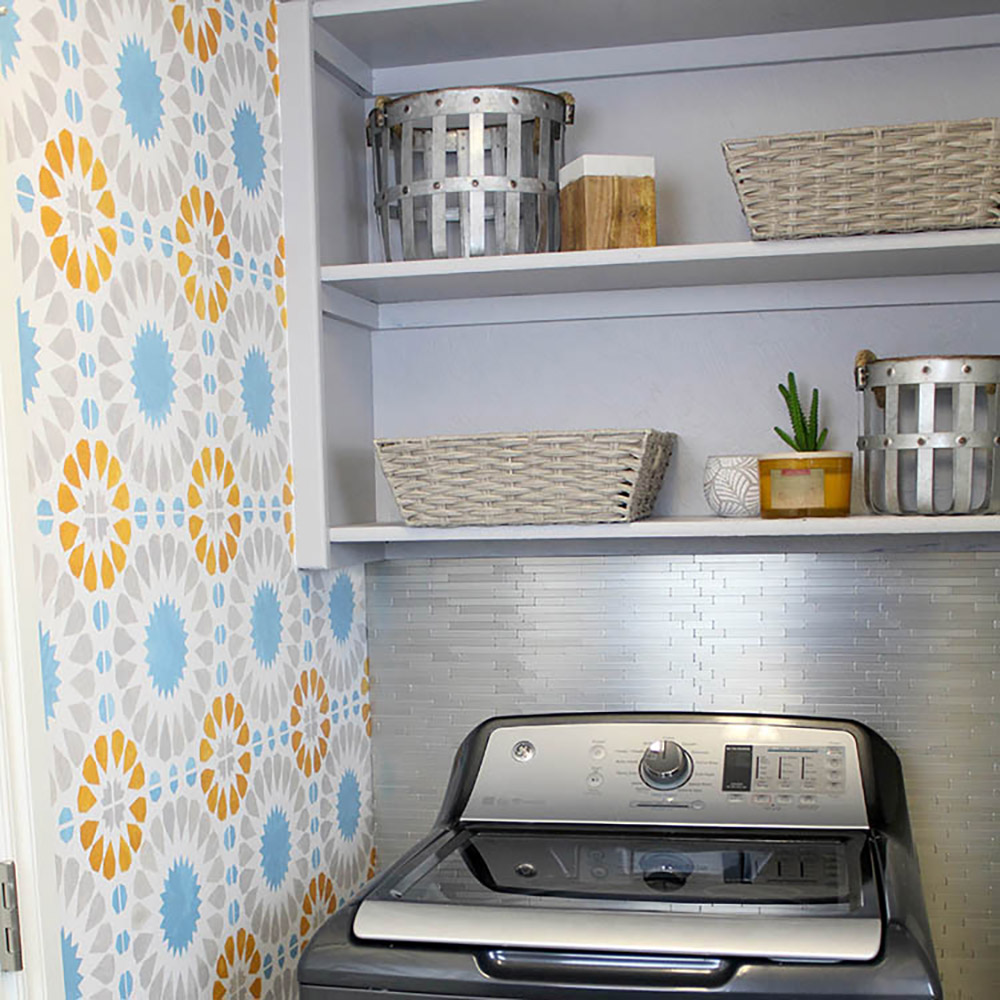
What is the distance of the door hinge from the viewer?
3.54 ft

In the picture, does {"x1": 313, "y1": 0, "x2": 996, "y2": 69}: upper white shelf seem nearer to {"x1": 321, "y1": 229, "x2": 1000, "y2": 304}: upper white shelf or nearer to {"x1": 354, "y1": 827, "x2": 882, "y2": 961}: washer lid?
{"x1": 321, "y1": 229, "x2": 1000, "y2": 304}: upper white shelf

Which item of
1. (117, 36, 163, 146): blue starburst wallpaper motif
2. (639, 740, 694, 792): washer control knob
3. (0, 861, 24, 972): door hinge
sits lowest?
(639, 740, 694, 792): washer control knob

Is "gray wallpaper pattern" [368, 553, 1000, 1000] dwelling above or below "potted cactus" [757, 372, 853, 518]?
below

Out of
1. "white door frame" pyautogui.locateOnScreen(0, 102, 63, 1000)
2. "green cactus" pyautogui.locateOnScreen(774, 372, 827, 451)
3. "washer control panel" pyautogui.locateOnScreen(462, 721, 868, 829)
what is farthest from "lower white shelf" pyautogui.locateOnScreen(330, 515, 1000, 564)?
"white door frame" pyautogui.locateOnScreen(0, 102, 63, 1000)

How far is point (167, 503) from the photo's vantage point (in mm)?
1349

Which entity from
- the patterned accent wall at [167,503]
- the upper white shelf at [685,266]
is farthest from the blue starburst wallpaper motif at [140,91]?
the upper white shelf at [685,266]

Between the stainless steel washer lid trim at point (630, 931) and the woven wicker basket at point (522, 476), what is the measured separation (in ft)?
1.76

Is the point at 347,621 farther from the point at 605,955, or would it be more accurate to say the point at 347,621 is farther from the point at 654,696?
the point at 605,955

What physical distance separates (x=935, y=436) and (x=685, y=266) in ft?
1.29

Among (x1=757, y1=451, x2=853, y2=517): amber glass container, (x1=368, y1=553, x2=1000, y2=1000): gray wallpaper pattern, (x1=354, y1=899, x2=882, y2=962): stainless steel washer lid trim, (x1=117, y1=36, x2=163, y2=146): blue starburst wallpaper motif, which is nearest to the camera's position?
(x1=354, y1=899, x2=882, y2=962): stainless steel washer lid trim

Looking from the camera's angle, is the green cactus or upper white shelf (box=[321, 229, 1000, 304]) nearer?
upper white shelf (box=[321, 229, 1000, 304])

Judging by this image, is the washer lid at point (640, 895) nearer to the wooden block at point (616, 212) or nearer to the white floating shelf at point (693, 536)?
the white floating shelf at point (693, 536)

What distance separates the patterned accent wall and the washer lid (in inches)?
9.3

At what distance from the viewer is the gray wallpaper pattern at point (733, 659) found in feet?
5.88
